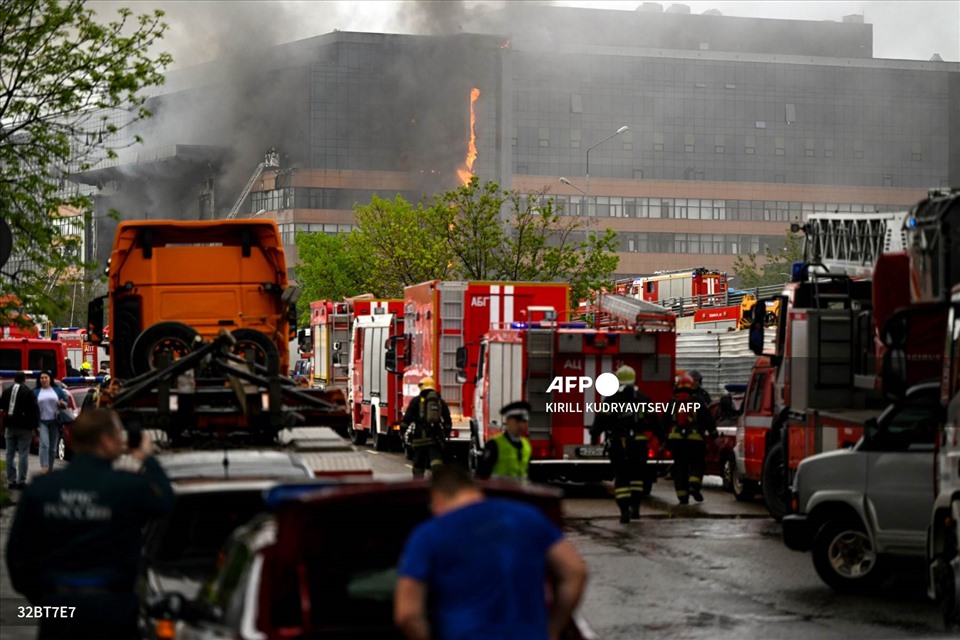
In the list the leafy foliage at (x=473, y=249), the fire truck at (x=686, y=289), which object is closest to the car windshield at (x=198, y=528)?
the leafy foliage at (x=473, y=249)

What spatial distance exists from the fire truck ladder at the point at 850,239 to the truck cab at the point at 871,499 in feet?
19.2

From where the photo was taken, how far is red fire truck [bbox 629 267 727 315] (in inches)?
1797

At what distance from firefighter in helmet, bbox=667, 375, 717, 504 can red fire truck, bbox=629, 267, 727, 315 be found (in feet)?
79.2

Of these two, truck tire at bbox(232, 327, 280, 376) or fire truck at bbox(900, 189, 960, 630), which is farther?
truck tire at bbox(232, 327, 280, 376)

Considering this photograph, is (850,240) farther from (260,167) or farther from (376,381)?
(260,167)

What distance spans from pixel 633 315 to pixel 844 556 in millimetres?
9250

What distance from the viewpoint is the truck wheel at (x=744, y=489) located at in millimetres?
21375

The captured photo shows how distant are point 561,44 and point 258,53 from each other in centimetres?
3714

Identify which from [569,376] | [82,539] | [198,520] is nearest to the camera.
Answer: [82,539]

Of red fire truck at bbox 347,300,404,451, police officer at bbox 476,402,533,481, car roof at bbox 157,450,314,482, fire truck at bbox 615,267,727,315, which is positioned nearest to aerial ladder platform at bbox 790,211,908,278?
police officer at bbox 476,402,533,481

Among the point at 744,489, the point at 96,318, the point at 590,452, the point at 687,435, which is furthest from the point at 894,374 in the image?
the point at 744,489

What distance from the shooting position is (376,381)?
3139cm

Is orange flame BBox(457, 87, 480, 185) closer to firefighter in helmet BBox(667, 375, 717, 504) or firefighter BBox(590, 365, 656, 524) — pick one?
firefighter in helmet BBox(667, 375, 717, 504)

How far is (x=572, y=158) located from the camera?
352 ft
